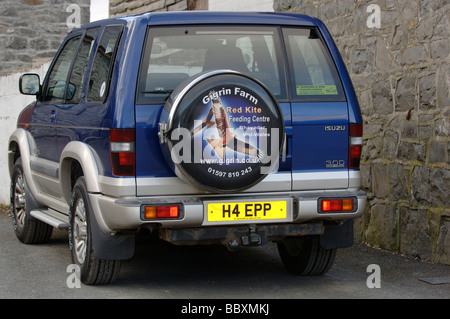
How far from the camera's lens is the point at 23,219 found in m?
8.47

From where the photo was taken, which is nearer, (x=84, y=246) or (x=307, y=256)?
(x=84, y=246)

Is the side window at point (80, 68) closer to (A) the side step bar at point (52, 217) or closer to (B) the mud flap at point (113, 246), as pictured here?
(A) the side step bar at point (52, 217)

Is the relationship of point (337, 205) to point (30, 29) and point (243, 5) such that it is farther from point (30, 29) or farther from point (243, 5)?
point (30, 29)

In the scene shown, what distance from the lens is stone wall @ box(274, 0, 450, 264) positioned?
24.4 feet

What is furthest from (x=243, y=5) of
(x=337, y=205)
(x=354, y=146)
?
(x=337, y=205)

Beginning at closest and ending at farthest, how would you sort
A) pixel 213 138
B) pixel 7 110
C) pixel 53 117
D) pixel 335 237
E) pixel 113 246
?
pixel 213 138 → pixel 113 246 → pixel 335 237 → pixel 53 117 → pixel 7 110

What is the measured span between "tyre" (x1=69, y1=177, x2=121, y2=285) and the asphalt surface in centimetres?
9

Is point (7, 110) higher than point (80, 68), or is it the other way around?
point (80, 68)

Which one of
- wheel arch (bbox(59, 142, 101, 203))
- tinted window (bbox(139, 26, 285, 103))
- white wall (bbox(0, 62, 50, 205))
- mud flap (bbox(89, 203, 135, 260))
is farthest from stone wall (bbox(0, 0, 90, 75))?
mud flap (bbox(89, 203, 135, 260))

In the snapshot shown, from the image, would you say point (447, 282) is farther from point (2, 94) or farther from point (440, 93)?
point (2, 94)

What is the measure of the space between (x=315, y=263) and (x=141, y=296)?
1.48 meters

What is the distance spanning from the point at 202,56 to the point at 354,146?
1270mm

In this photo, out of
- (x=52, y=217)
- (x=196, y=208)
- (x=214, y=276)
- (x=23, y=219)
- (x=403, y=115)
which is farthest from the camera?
(x=23, y=219)

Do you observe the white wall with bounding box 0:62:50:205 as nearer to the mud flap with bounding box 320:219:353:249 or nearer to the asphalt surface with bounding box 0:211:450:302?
the asphalt surface with bounding box 0:211:450:302
